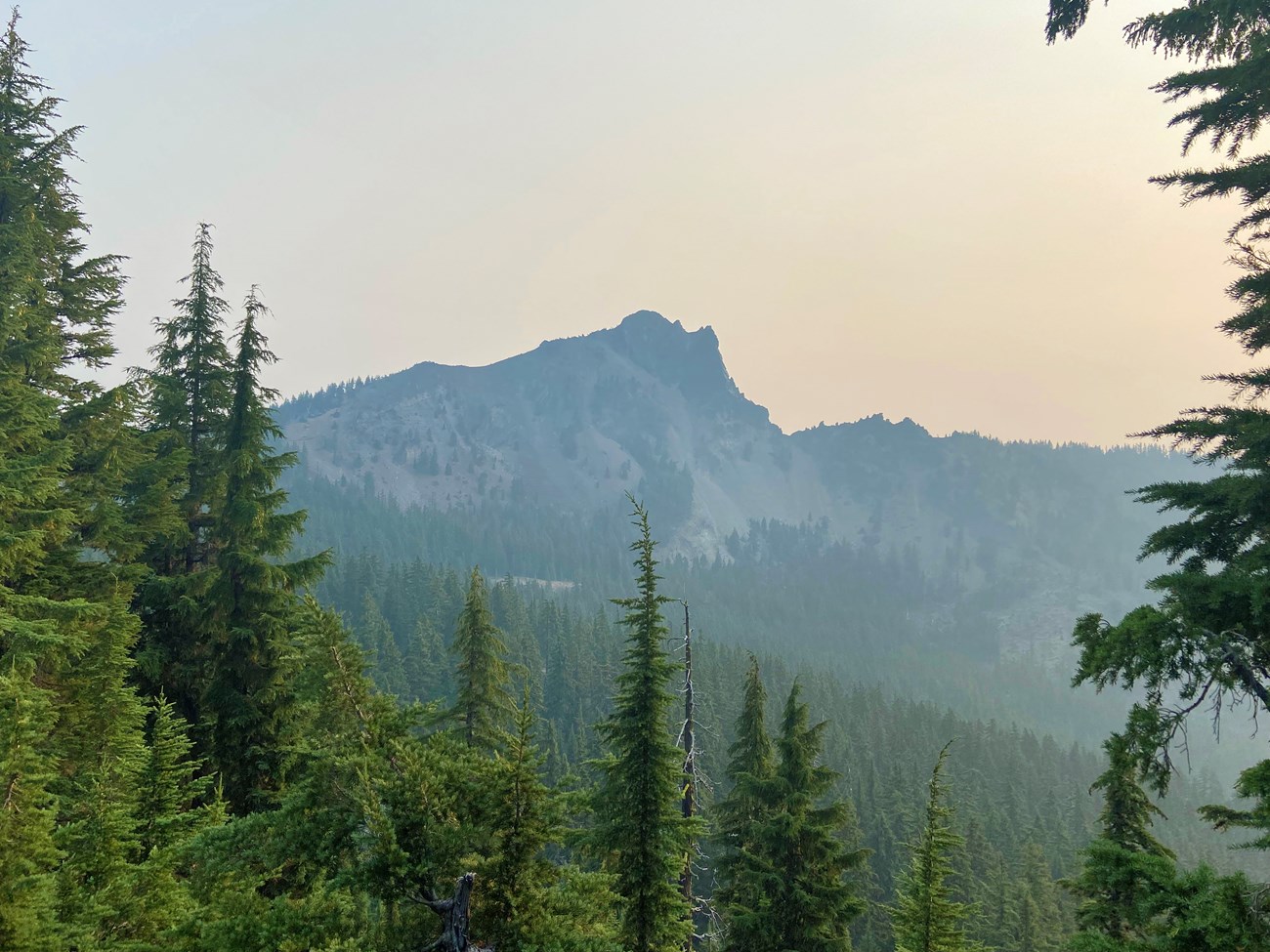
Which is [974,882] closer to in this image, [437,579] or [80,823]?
[80,823]

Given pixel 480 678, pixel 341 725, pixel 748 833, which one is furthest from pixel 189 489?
pixel 748 833

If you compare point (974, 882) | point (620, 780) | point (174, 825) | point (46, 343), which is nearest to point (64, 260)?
point (46, 343)

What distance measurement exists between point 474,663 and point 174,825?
11.9 metres

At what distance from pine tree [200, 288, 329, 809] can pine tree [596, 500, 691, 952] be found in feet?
27.3

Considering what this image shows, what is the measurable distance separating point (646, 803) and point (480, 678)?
1157cm

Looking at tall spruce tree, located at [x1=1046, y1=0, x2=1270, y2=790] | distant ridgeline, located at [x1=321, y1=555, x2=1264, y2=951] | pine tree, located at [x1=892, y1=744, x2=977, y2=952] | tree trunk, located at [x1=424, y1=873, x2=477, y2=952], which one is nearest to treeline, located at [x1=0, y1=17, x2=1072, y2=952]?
tree trunk, located at [x1=424, y1=873, x2=477, y2=952]

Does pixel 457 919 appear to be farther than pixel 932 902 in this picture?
No

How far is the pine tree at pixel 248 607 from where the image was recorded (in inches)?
655

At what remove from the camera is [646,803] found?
41.0ft

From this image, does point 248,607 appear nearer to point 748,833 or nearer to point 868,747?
point 748,833

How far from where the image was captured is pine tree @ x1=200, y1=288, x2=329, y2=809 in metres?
16.6

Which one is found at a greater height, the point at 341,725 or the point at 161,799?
the point at 341,725

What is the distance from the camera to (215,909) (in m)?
8.43

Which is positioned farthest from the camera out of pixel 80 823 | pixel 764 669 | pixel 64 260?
pixel 764 669
